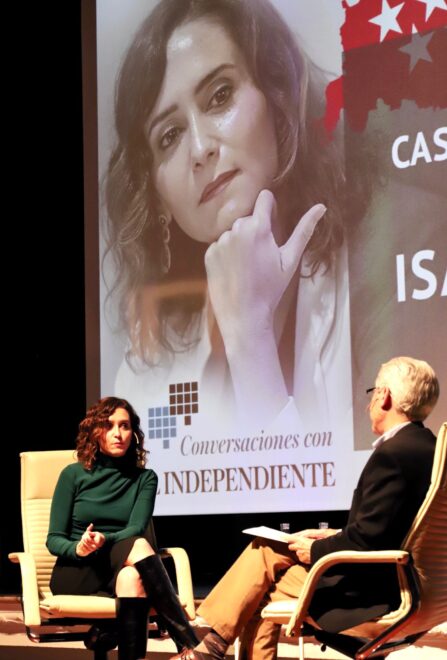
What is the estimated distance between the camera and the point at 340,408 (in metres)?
4.70

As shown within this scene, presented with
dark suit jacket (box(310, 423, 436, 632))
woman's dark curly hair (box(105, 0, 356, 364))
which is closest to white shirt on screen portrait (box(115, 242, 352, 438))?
woman's dark curly hair (box(105, 0, 356, 364))

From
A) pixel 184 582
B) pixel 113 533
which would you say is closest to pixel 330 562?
pixel 184 582

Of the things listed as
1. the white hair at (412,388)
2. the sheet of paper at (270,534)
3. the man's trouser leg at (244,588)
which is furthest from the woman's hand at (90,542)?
the white hair at (412,388)

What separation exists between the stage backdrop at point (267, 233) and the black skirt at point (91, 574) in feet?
4.48

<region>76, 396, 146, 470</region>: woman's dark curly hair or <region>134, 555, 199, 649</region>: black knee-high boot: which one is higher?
<region>76, 396, 146, 470</region>: woman's dark curly hair

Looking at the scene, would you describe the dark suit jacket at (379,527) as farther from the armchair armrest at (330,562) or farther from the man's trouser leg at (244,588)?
the man's trouser leg at (244,588)

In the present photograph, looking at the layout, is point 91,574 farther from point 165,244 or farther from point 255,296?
point 165,244

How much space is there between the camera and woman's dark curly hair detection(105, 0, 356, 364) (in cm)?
489

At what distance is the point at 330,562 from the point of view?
274 centimetres

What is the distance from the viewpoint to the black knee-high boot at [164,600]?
11.3 feet

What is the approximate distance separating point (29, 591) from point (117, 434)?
646 mm

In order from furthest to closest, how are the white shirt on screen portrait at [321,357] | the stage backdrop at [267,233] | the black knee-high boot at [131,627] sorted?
1. the white shirt on screen portrait at [321,357]
2. the stage backdrop at [267,233]
3. the black knee-high boot at [131,627]

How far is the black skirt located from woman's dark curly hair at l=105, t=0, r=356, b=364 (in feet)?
5.93

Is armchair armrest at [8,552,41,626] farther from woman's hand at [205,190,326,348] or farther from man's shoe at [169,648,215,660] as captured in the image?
woman's hand at [205,190,326,348]
